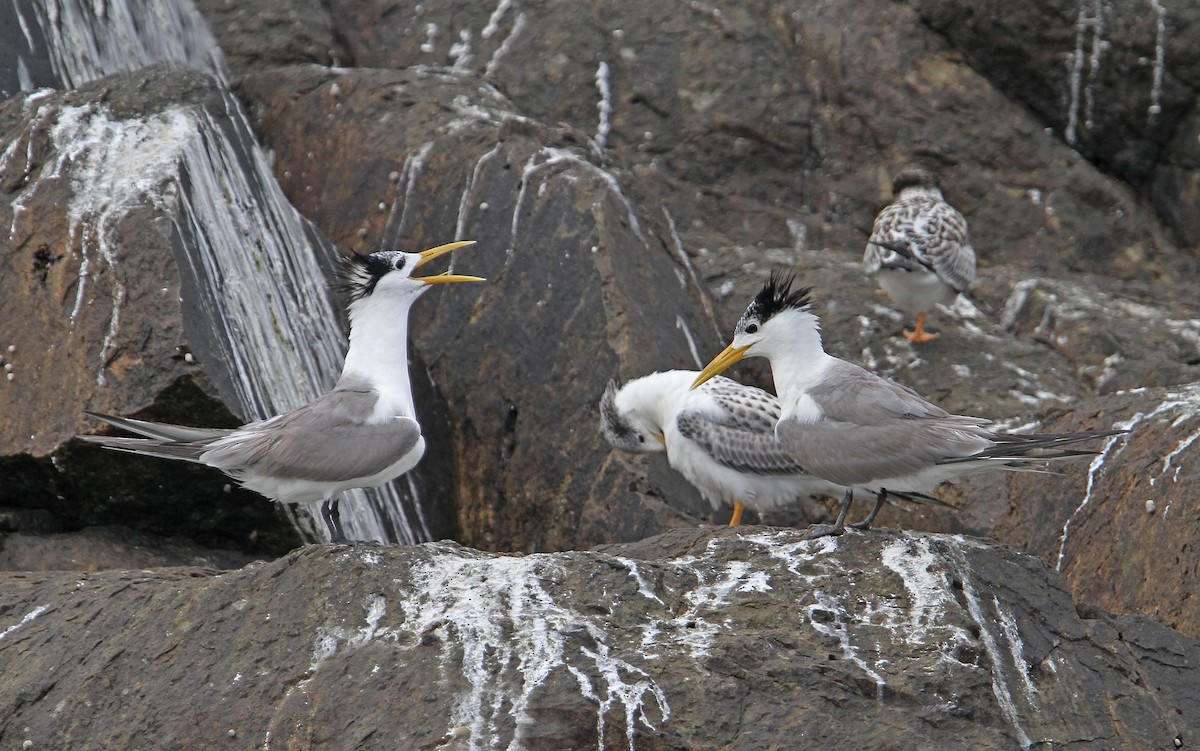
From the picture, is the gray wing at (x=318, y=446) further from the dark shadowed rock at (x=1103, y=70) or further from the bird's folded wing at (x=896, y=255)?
the dark shadowed rock at (x=1103, y=70)

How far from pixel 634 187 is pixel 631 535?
298 centimetres

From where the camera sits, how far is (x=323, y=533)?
8.33 metres

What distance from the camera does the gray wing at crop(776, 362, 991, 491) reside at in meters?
6.22

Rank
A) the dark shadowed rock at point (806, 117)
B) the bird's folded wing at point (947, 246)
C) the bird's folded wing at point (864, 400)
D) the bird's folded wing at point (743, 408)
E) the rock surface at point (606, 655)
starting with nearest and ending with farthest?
the rock surface at point (606, 655), the bird's folded wing at point (864, 400), the bird's folded wing at point (743, 408), the bird's folded wing at point (947, 246), the dark shadowed rock at point (806, 117)

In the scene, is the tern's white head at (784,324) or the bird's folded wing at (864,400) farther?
the tern's white head at (784,324)

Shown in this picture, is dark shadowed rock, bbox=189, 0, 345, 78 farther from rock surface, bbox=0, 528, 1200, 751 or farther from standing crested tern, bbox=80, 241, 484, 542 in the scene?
rock surface, bbox=0, 528, 1200, 751

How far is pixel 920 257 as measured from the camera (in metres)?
10.8

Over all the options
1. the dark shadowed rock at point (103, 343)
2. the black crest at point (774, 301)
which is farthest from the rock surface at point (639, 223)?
the black crest at point (774, 301)

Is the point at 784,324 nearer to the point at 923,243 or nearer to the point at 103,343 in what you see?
the point at 103,343

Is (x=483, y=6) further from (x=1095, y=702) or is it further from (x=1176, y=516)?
(x=1095, y=702)

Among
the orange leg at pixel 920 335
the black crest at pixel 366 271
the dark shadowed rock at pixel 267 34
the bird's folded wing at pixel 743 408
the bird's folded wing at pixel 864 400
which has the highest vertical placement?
the dark shadowed rock at pixel 267 34

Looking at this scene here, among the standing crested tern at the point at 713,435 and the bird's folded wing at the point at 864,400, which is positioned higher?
the bird's folded wing at the point at 864,400

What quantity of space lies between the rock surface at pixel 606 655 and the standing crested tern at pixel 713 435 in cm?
238

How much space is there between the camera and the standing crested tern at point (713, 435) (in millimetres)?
8469
